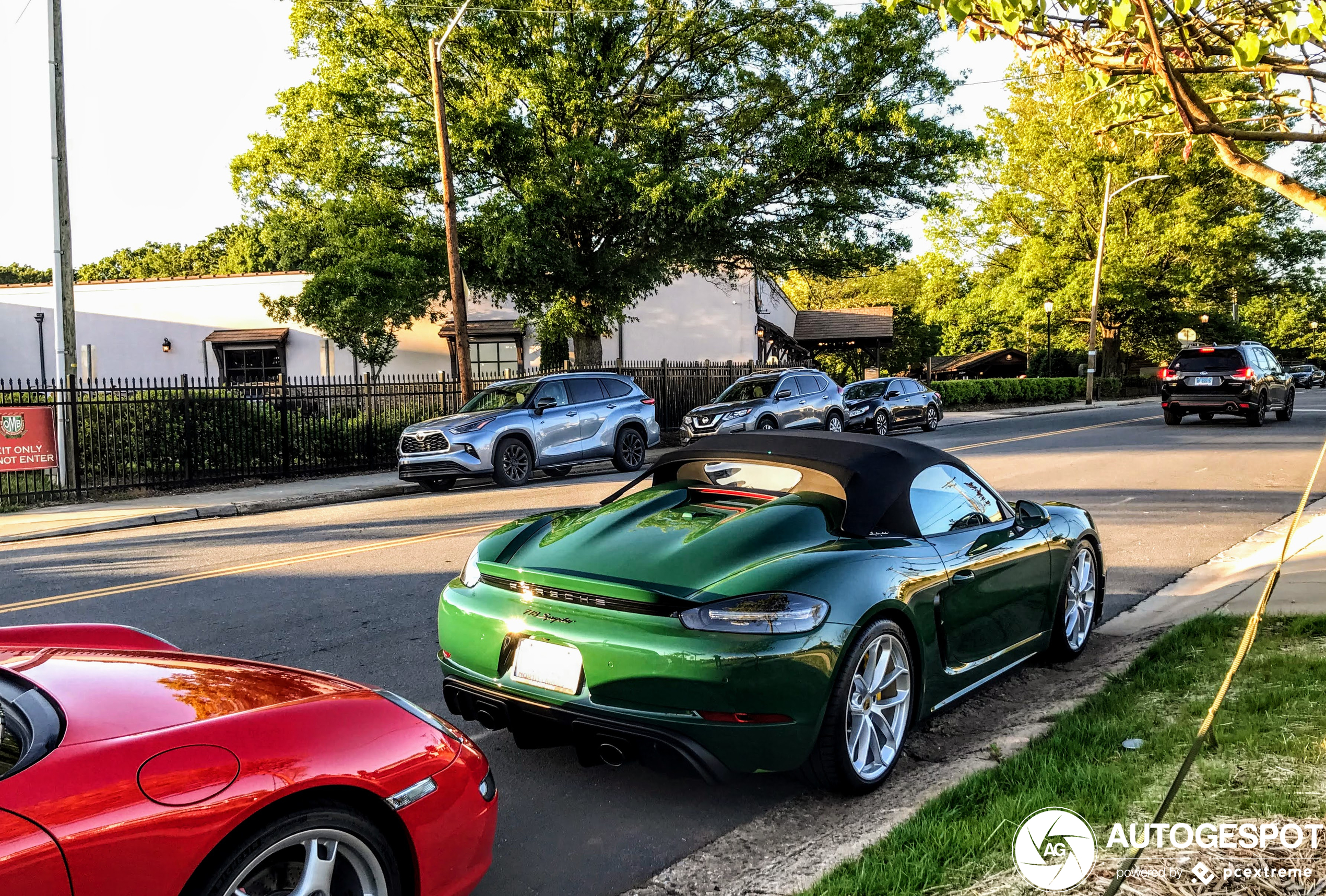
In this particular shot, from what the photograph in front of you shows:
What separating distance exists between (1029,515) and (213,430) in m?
14.7

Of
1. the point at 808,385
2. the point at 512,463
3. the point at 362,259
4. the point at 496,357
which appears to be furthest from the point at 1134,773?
the point at 496,357

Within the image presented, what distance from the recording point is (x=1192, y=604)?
7004mm

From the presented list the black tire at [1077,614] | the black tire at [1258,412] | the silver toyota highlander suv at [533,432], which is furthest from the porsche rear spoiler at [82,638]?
the black tire at [1258,412]

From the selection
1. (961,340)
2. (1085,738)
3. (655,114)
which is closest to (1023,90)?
(961,340)

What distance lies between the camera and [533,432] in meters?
16.0

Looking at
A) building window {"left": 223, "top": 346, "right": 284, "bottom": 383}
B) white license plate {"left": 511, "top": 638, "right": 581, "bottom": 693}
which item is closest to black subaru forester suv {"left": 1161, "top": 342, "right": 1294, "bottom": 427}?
white license plate {"left": 511, "top": 638, "right": 581, "bottom": 693}

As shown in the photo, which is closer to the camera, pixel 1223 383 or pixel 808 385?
pixel 808 385

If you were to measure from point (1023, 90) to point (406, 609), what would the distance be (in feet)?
168

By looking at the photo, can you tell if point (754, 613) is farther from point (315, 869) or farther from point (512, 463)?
point (512, 463)

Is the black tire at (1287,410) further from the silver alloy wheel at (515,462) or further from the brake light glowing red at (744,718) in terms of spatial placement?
the brake light glowing red at (744,718)

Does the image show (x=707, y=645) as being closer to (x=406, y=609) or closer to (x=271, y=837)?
(x=271, y=837)

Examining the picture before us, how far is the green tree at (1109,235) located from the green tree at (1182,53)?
134 ft

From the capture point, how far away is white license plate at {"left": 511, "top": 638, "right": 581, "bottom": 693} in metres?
3.78

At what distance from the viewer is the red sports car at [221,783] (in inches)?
80.4
